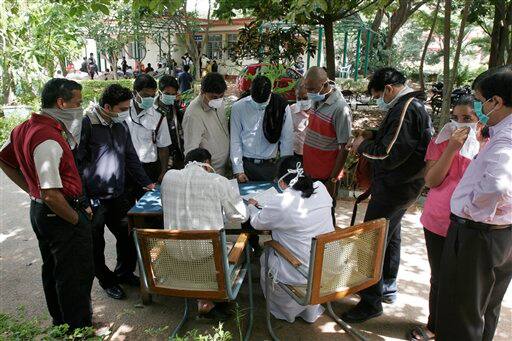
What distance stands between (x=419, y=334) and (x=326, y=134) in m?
1.75

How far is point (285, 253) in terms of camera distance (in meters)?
2.58

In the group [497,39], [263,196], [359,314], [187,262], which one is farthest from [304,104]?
[497,39]

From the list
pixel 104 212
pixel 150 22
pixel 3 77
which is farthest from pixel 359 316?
pixel 150 22

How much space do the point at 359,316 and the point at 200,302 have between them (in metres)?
1.19

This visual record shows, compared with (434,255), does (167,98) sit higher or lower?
higher

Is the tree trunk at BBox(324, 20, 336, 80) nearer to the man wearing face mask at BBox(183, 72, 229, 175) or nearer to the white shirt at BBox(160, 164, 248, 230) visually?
the man wearing face mask at BBox(183, 72, 229, 175)

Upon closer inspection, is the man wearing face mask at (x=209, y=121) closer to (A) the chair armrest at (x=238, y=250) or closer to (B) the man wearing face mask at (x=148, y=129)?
(B) the man wearing face mask at (x=148, y=129)

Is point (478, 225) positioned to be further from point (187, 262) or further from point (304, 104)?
point (304, 104)

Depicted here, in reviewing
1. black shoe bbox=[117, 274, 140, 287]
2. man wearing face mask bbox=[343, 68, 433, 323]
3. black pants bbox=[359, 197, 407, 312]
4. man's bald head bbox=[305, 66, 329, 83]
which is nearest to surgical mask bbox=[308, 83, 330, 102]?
man's bald head bbox=[305, 66, 329, 83]

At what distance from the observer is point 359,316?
2990mm

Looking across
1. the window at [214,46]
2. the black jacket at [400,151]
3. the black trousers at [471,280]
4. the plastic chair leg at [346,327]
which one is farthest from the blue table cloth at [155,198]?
the window at [214,46]

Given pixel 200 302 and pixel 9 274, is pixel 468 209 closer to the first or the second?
pixel 200 302

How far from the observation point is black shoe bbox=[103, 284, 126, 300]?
3340 millimetres

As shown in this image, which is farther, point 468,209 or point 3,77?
point 3,77
